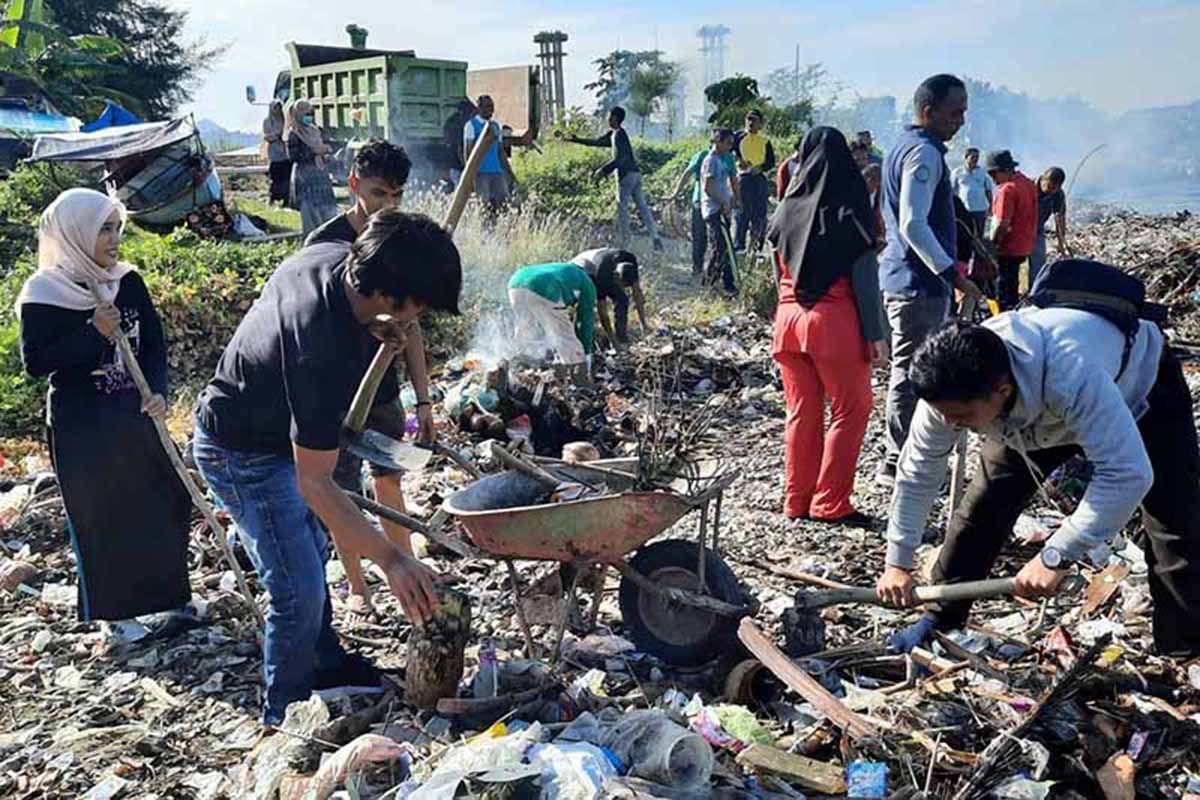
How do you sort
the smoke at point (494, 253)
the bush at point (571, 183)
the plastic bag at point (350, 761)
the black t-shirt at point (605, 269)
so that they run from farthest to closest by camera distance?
the bush at point (571, 183) < the smoke at point (494, 253) < the black t-shirt at point (605, 269) < the plastic bag at point (350, 761)

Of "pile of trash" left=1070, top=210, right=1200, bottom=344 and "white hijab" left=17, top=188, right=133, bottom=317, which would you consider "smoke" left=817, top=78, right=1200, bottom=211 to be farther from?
"white hijab" left=17, top=188, right=133, bottom=317

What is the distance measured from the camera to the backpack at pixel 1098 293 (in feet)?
9.16

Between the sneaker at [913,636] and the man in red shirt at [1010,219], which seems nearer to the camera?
the sneaker at [913,636]

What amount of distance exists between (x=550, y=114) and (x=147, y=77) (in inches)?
402

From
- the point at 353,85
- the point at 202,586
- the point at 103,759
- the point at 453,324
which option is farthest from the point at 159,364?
the point at 353,85

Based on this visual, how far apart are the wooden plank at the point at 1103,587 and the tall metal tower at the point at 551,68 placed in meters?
22.6

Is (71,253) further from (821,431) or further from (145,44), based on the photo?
(145,44)

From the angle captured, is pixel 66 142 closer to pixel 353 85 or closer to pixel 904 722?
pixel 353 85

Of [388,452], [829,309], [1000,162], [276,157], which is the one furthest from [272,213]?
[388,452]

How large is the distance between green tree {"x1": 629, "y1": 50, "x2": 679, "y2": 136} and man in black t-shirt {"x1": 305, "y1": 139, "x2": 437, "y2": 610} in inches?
1112

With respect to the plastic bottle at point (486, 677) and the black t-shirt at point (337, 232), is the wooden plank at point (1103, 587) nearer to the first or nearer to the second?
the plastic bottle at point (486, 677)

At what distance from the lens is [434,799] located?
237 centimetres

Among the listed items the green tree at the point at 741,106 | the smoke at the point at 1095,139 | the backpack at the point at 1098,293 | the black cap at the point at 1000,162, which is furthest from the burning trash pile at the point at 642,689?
the smoke at the point at 1095,139

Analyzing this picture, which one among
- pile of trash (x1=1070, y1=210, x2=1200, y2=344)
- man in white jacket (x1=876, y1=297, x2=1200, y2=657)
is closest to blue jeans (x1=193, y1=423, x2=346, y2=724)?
man in white jacket (x1=876, y1=297, x2=1200, y2=657)
